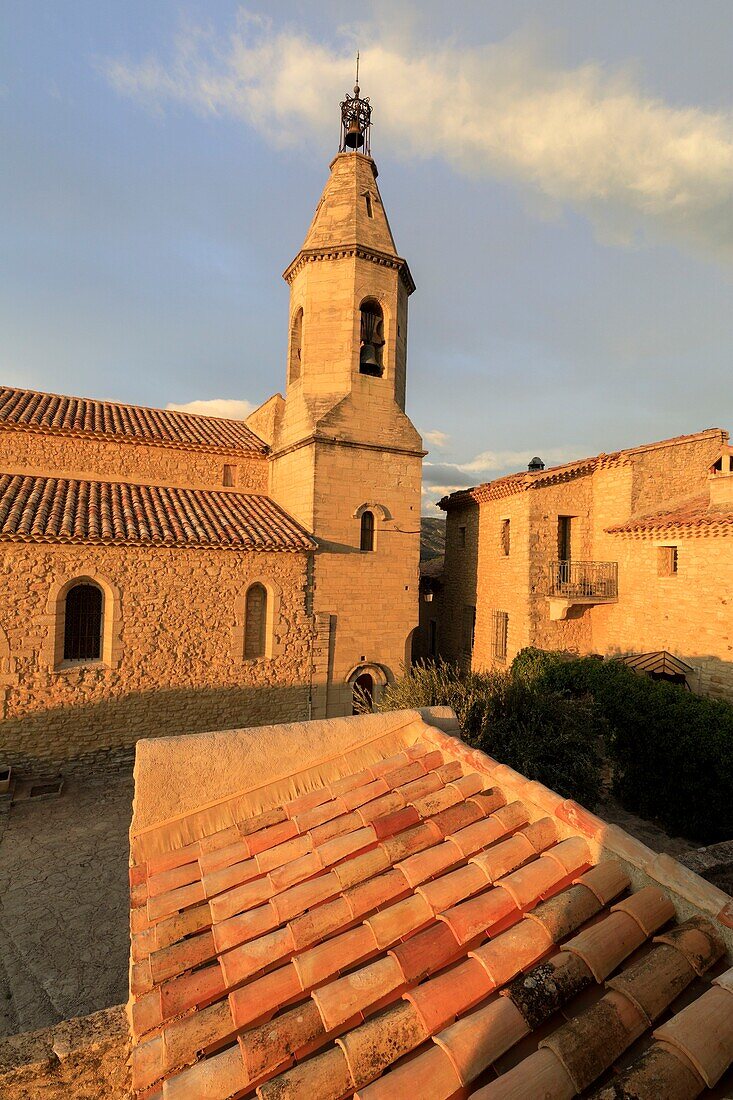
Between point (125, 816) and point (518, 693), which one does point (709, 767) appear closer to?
point (518, 693)

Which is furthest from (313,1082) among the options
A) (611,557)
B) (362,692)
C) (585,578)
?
(611,557)

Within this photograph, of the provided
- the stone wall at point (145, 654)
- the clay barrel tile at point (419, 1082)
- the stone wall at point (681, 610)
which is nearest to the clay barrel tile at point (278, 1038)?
the clay barrel tile at point (419, 1082)

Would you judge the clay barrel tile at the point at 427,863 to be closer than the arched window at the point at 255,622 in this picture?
Yes

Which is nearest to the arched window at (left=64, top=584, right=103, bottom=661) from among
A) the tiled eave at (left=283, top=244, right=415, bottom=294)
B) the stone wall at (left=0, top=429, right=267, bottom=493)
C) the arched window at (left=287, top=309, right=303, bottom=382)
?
the stone wall at (left=0, top=429, right=267, bottom=493)

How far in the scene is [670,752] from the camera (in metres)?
10.0

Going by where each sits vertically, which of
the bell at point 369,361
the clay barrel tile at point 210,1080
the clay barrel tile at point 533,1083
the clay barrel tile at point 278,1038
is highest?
the bell at point 369,361

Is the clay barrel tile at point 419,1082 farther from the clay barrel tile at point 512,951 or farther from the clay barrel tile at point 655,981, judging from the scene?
the clay barrel tile at point 655,981

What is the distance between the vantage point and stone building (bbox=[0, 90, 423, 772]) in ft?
35.4

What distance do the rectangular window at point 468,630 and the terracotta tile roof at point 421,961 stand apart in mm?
15247

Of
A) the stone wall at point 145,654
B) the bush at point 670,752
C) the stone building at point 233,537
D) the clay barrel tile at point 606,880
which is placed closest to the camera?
the clay barrel tile at point 606,880

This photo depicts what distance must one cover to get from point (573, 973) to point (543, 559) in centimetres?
1468

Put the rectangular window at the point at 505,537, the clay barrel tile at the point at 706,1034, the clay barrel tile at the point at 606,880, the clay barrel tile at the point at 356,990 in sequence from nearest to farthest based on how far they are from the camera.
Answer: the clay barrel tile at the point at 706,1034 < the clay barrel tile at the point at 356,990 < the clay barrel tile at the point at 606,880 < the rectangular window at the point at 505,537

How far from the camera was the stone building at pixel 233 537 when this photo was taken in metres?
10.8

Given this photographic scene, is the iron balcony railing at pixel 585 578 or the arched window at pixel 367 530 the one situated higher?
the arched window at pixel 367 530
